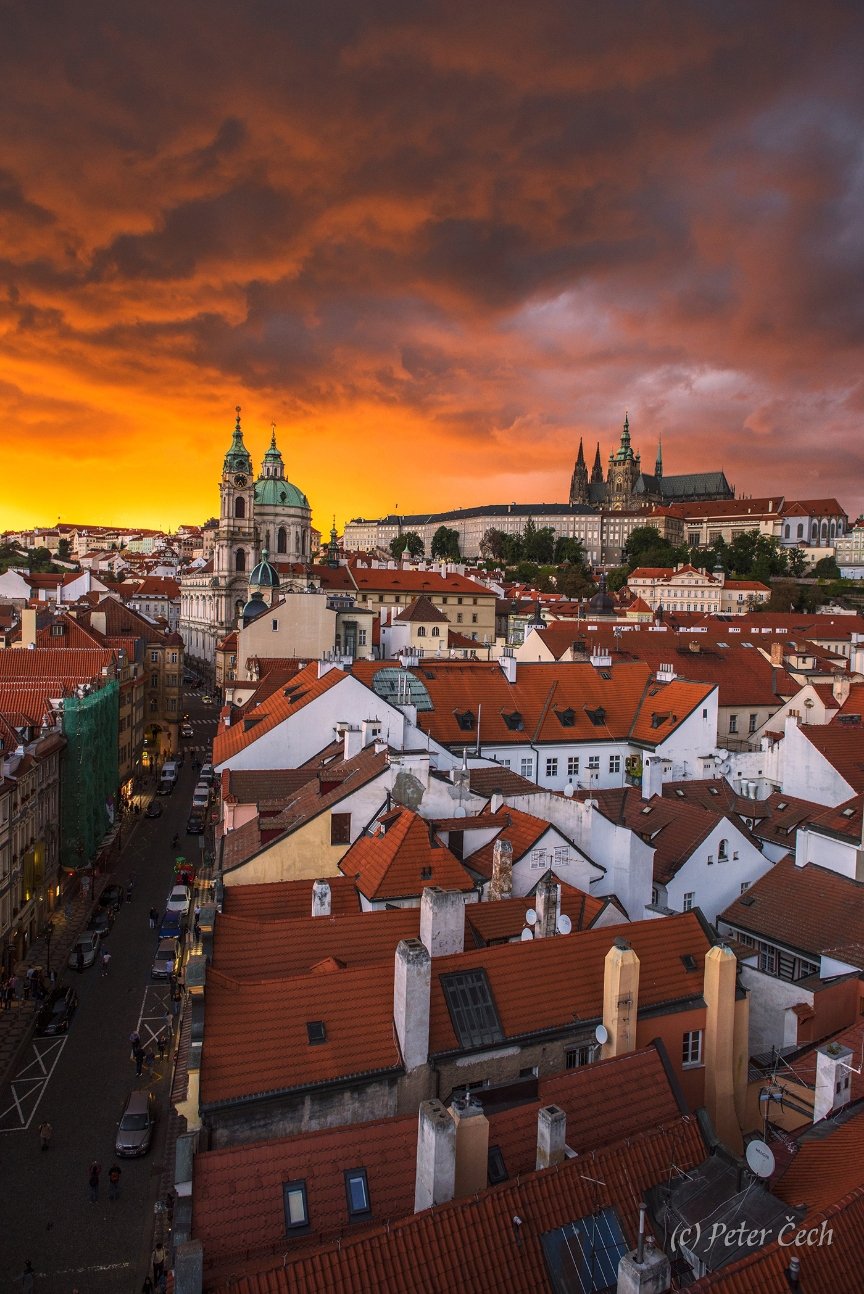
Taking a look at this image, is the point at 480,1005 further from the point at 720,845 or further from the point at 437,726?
the point at 437,726

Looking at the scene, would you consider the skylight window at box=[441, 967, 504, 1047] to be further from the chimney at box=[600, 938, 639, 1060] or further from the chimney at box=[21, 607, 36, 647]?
the chimney at box=[21, 607, 36, 647]

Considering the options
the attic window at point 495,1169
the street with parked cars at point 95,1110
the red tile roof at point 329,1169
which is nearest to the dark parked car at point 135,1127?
the street with parked cars at point 95,1110

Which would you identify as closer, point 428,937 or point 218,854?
point 428,937

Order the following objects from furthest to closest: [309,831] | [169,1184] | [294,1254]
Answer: [309,831], [169,1184], [294,1254]

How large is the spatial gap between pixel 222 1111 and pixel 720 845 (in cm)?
1925

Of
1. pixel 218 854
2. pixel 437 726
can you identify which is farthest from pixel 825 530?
pixel 218 854

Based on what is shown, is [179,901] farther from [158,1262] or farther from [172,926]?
[158,1262]

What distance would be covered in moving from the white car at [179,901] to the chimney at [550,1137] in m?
24.6

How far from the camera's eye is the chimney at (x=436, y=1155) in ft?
41.5

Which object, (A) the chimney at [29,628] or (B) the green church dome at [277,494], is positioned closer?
(A) the chimney at [29,628]

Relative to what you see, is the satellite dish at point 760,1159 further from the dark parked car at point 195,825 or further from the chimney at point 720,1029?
the dark parked car at point 195,825

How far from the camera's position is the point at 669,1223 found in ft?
43.1

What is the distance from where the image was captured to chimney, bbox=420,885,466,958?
18250 mm

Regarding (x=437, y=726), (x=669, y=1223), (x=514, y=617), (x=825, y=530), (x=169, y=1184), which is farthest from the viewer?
(x=825, y=530)
